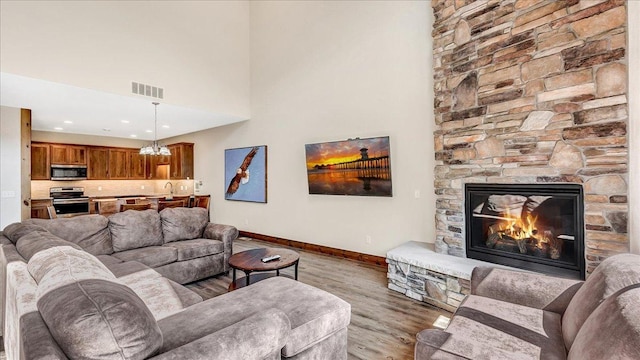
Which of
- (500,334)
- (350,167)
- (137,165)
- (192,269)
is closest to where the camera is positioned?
(500,334)

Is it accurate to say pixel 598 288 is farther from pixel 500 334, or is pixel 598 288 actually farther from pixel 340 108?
pixel 340 108

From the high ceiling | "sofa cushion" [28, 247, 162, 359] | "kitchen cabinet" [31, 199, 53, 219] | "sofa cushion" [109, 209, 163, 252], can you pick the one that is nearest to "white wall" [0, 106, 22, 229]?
the high ceiling

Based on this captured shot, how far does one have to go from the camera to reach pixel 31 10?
12.2 ft

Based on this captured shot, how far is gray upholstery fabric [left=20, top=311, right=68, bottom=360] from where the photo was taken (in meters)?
0.95

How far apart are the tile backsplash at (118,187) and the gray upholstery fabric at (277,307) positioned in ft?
23.1

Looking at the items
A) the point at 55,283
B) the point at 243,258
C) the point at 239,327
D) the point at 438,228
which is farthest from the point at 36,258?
the point at 438,228

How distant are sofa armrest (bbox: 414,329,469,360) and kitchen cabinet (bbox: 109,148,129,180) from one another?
369 inches

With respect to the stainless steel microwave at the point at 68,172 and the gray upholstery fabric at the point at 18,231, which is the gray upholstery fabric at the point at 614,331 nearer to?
the gray upholstery fabric at the point at 18,231

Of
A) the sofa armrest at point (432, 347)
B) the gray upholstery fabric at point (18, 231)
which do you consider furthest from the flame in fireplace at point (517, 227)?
the gray upholstery fabric at point (18, 231)

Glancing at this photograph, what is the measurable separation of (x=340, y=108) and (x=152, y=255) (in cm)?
340

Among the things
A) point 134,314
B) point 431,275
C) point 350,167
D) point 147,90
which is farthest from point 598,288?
point 147,90

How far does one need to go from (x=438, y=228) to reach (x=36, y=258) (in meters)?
3.50

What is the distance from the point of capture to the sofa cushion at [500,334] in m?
1.42

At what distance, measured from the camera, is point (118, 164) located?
8.42 metres
